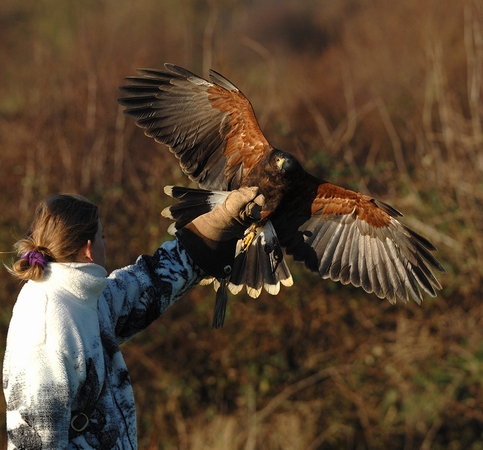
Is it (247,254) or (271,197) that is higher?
(271,197)

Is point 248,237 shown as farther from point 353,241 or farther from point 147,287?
point 147,287

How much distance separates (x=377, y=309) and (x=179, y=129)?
3805mm

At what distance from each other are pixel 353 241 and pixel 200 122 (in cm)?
116

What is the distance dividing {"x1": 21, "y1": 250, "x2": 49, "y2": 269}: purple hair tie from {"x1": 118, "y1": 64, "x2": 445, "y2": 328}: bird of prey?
71.7 inches

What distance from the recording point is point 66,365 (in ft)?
7.09

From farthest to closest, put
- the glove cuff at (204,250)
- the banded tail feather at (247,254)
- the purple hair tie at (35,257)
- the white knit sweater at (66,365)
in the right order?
the banded tail feather at (247,254) → the glove cuff at (204,250) → the purple hair tie at (35,257) → the white knit sweater at (66,365)

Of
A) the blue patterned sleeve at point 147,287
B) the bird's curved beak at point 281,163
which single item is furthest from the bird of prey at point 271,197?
the blue patterned sleeve at point 147,287

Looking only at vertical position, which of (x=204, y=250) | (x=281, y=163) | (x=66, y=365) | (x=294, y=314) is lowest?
(x=294, y=314)

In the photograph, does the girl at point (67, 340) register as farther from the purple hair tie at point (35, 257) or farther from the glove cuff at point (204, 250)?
the glove cuff at point (204, 250)

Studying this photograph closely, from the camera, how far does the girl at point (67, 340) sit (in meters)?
2.11

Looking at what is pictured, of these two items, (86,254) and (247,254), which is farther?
(247,254)

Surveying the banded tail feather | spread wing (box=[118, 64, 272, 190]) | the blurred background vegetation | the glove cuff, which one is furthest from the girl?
the blurred background vegetation

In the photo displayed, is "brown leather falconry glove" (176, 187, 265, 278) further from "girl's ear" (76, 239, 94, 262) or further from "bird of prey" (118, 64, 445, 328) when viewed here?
"bird of prey" (118, 64, 445, 328)

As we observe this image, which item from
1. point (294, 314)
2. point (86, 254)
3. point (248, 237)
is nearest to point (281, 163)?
point (248, 237)
